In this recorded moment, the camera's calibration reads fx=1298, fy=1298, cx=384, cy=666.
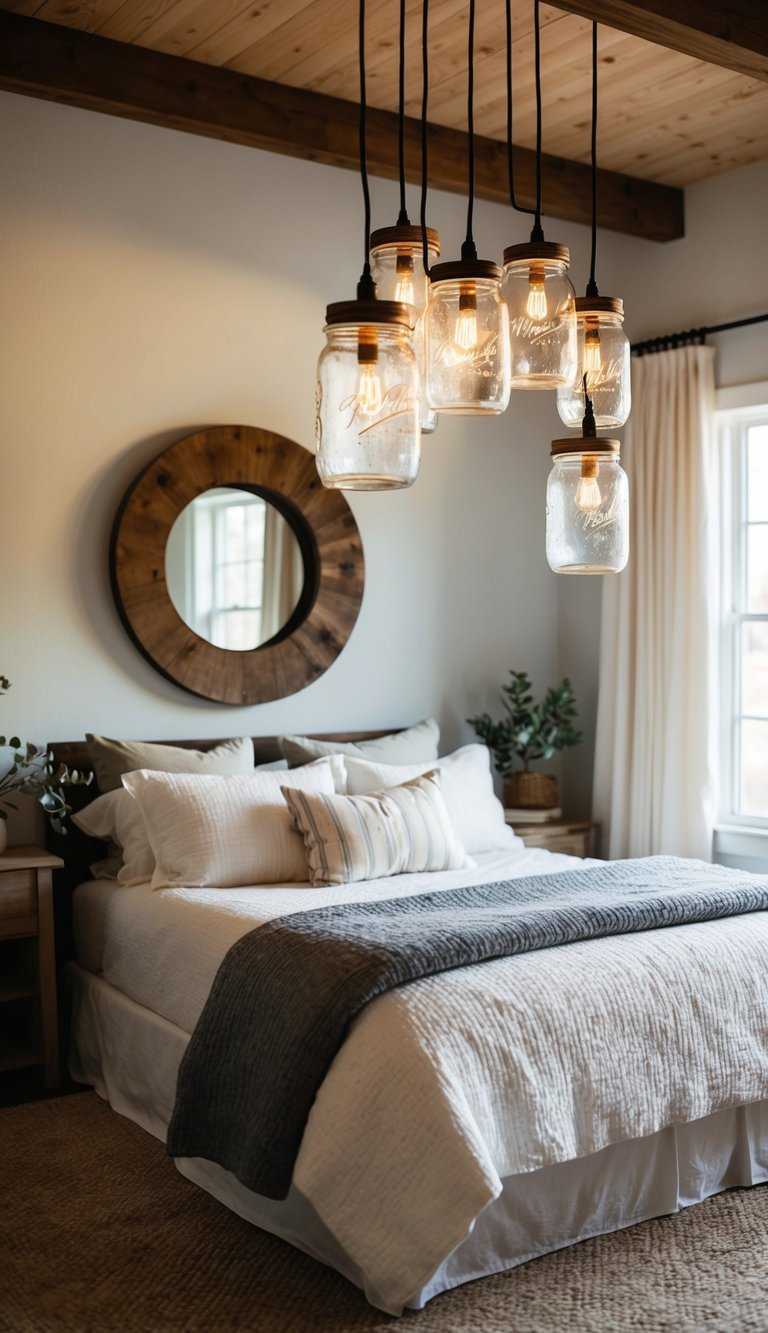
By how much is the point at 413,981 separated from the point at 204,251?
2681mm

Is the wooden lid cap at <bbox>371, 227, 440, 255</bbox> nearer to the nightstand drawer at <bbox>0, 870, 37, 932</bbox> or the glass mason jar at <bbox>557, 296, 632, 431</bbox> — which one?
the glass mason jar at <bbox>557, 296, 632, 431</bbox>

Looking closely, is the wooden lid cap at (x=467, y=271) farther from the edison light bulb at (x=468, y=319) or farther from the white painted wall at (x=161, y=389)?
the white painted wall at (x=161, y=389)

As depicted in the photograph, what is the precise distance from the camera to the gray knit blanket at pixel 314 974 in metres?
2.52

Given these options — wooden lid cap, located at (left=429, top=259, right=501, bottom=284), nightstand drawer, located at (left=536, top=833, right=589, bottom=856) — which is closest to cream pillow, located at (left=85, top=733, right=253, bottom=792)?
nightstand drawer, located at (left=536, top=833, right=589, bottom=856)

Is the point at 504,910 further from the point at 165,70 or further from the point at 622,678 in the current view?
the point at 165,70

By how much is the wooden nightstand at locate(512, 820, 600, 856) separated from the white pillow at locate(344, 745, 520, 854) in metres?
0.28

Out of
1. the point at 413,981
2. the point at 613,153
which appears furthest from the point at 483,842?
the point at 613,153

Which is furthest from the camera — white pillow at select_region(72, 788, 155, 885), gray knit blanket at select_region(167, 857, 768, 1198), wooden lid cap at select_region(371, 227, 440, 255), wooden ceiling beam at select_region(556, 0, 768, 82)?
white pillow at select_region(72, 788, 155, 885)

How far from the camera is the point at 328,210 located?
4.54 meters

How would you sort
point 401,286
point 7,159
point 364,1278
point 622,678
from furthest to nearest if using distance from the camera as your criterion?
point 622,678
point 7,159
point 401,286
point 364,1278

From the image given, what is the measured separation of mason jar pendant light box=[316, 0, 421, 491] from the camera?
1896 millimetres

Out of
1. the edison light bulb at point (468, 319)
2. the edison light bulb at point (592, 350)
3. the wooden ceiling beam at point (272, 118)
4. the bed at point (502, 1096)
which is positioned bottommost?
the bed at point (502, 1096)

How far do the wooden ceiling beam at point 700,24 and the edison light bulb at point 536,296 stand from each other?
2.61 feet

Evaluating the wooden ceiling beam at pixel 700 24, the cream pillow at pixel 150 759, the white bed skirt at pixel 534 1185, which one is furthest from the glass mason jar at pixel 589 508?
the cream pillow at pixel 150 759
